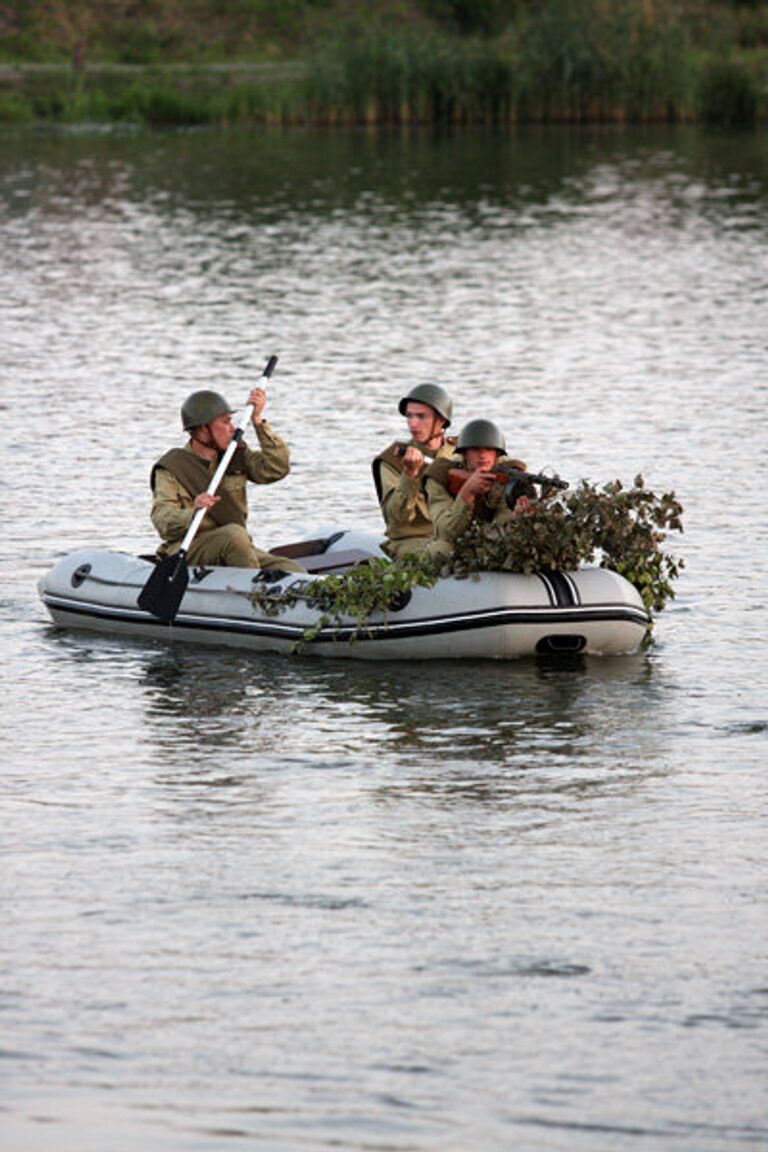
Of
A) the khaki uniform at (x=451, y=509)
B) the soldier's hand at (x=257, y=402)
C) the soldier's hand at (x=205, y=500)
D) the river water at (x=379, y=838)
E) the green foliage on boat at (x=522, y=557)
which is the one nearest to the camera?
the river water at (x=379, y=838)

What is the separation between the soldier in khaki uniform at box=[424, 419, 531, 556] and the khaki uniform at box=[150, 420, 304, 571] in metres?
0.93

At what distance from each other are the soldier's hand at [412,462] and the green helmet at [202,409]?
106 centimetres

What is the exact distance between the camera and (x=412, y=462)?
13.6m

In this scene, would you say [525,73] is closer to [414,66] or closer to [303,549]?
[414,66]

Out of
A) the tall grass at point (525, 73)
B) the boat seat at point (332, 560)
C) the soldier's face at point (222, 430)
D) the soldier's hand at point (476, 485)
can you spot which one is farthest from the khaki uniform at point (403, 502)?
the tall grass at point (525, 73)

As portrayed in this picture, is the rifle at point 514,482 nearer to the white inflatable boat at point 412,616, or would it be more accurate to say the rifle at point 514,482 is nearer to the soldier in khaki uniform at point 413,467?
the soldier in khaki uniform at point 413,467

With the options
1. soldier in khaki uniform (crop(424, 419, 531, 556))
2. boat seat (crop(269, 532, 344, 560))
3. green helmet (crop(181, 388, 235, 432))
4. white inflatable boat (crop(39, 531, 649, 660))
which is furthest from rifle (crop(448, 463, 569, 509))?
boat seat (crop(269, 532, 344, 560))

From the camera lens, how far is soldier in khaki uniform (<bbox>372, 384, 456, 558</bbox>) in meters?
13.6

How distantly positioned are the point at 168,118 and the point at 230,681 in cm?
4313

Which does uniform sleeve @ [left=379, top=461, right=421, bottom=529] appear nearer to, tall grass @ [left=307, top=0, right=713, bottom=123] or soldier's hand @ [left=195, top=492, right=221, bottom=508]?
soldier's hand @ [left=195, top=492, right=221, bottom=508]

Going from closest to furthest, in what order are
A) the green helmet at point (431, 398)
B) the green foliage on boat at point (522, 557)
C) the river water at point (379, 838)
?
the river water at point (379, 838), the green foliage on boat at point (522, 557), the green helmet at point (431, 398)

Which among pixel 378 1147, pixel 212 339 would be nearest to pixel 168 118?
pixel 212 339

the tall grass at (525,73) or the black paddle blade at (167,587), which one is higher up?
the tall grass at (525,73)

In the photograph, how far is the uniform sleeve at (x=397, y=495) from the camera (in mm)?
13750
